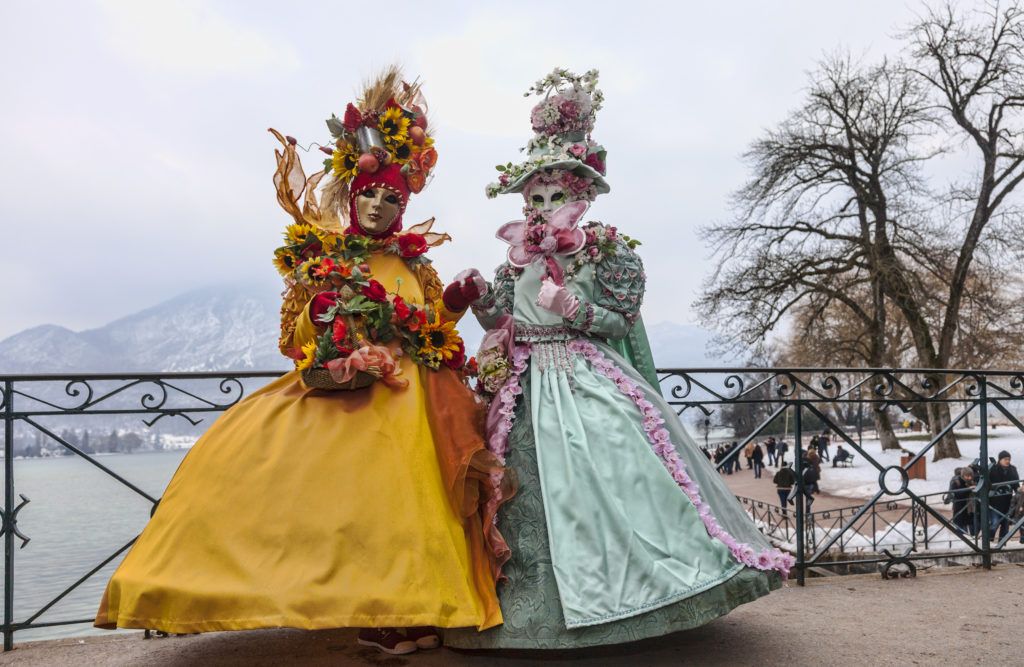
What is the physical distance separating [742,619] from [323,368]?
2208mm

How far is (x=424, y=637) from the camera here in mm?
2787

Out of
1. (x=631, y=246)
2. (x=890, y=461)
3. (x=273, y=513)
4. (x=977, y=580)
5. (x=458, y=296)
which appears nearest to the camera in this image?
(x=273, y=513)

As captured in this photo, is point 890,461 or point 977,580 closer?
point 977,580

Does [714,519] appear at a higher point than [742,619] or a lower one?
higher

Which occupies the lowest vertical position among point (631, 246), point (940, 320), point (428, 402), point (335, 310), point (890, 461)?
point (890, 461)

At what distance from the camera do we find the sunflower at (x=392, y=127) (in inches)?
121

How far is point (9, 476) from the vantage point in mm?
3164

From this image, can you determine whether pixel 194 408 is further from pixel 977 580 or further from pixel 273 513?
pixel 977 580

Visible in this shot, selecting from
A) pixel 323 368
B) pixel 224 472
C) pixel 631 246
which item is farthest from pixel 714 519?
pixel 224 472

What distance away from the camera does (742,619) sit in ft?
11.0

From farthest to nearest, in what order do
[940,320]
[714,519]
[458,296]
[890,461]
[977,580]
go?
[890,461]
[940,320]
[977,580]
[458,296]
[714,519]

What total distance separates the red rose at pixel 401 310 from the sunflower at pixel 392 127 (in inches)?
27.5

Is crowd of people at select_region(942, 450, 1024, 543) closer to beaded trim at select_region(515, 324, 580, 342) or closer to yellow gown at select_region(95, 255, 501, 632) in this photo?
beaded trim at select_region(515, 324, 580, 342)

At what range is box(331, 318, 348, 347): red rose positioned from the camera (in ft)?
8.87
